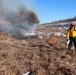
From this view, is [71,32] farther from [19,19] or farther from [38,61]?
[19,19]

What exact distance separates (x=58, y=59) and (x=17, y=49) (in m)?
3.35

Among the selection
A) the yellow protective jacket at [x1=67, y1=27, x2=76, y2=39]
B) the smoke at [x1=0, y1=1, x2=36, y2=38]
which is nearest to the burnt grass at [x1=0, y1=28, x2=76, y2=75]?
the yellow protective jacket at [x1=67, y1=27, x2=76, y2=39]

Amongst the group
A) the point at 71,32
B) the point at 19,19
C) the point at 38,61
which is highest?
the point at 19,19

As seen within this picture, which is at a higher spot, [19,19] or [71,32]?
[19,19]

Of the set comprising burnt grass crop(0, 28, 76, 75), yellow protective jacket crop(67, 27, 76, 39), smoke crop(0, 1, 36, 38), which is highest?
smoke crop(0, 1, 36, 38)

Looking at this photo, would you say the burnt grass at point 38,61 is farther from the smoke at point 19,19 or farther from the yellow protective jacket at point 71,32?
the smoke at point 19,19

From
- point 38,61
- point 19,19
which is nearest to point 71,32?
point 38,61

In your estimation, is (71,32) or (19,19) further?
(19,19)

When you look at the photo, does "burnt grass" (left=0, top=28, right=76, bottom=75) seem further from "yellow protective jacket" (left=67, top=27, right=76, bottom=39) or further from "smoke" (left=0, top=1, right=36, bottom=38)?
"smoke" (left=0, top=1, right=36, bottom=38)

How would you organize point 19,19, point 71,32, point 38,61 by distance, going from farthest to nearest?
1. point 19,19
2. point 71,32
3. point 38,61

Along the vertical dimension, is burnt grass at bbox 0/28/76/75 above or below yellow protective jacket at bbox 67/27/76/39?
below

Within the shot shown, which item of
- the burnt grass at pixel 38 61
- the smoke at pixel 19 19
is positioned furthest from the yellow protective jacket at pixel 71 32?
the smoke at pixel 19 19

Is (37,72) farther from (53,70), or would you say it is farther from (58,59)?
(58,59)

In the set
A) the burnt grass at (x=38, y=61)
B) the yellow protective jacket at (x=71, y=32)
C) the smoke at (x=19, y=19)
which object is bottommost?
the burnt grass at (x=38, y=61)
